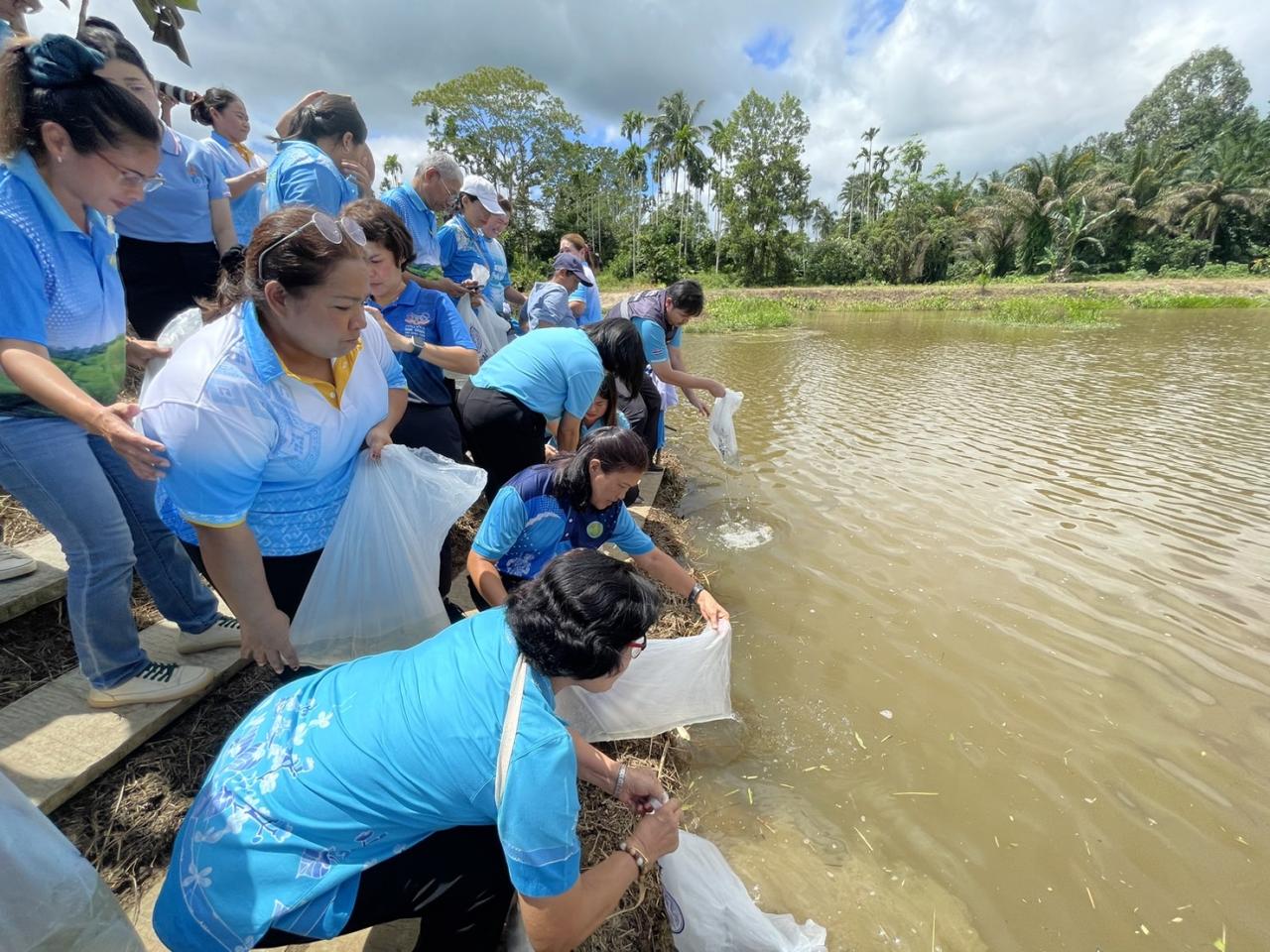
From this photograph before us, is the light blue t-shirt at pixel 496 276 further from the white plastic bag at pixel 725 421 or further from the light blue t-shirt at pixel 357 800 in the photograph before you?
the light blue t-shirt at pixel 357 800

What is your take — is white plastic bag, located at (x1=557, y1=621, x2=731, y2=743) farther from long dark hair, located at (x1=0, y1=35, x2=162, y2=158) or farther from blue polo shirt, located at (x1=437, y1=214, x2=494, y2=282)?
blue polo shirt, located at (x1=437, y1=214, x2=494, y2=282)

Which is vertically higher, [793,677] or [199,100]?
[199,100]

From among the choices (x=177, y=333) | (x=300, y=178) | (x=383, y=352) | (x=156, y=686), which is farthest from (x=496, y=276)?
(x=156, y=686)

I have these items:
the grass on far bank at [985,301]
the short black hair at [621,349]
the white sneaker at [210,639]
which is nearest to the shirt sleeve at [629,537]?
the short black hair at [621,349]

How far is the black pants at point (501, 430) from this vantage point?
2.75 metres

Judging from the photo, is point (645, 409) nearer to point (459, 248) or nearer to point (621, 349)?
point (621, 349)

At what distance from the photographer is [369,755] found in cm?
115

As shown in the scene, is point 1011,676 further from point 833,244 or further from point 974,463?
point 833,244

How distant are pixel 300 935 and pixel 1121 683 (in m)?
3.55

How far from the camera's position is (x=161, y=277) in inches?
105

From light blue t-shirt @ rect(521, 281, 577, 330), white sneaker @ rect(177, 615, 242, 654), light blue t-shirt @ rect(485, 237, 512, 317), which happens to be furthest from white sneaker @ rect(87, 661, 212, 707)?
light blue t-shirt @ rect(521, 281, 577, 330)

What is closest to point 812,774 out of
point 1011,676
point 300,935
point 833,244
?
point 1011,676

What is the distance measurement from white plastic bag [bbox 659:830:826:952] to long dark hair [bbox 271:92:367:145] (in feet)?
11.0

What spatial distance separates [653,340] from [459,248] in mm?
→ 1395
